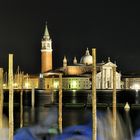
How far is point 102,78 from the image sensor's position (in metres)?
59.9

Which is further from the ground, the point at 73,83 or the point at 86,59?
the point at 86,59

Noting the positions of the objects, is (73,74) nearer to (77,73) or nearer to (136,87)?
(77,73)

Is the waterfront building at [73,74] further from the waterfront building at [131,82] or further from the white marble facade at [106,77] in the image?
the waterfront building at [131,82]

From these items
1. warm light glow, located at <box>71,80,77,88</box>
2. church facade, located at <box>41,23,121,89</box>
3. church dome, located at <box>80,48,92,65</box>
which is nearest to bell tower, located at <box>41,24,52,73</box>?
church facade, located at <box>41,23,121,89</box>

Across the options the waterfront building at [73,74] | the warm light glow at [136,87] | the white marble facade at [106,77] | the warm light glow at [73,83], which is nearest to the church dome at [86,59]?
the waterfront building at [73,74]

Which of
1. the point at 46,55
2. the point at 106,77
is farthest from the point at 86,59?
the point at 106,77

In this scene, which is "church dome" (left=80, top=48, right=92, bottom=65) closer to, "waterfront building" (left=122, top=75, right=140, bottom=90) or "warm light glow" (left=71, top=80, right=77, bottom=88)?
"warm light glow" (left=71, top=80, right=77, bottom=88)

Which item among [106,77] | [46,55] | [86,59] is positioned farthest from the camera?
[86,59]

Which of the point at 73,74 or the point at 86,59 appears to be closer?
the point at 73,74

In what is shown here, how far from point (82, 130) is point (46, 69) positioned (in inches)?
1900

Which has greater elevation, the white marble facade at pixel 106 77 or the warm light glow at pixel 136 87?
the white marble facade at pixel 106 77

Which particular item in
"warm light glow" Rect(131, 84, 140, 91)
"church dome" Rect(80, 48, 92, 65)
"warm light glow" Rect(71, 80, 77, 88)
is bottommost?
"warm light glow" Rect(131, 84, 140, 91)

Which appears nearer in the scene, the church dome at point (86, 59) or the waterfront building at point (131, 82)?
the waterfront building at point (131, 82)

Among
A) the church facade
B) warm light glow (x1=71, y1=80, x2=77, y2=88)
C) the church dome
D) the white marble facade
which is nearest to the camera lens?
the white marble facade
